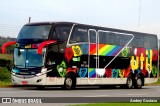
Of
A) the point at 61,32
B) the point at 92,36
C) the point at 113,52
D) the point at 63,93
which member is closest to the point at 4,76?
the point at 113,52

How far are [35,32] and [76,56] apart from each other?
2.71 metres

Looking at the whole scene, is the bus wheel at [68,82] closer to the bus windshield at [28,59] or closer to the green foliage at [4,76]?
the bus windshield at [28,59]

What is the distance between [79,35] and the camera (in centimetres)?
2755

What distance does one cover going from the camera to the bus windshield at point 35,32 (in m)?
26.1

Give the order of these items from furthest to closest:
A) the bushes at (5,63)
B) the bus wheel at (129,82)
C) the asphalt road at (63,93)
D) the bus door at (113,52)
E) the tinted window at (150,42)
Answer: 1. the bushes at (5,63)
2. the tinted window at (150,42)
3. the bus wheel at (129,82)
4. the bus door at (113,52)
5. the asphalt road at (63,93)

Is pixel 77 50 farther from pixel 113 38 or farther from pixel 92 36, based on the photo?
pixel 113 38

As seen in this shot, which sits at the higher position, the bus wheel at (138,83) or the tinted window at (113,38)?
the tinted window at (113,38)

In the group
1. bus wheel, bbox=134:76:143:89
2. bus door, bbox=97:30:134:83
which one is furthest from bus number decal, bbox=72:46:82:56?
bus wheel, bbox=134:76:143:89

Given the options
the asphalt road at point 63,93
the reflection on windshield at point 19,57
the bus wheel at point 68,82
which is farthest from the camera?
the bus wheel at point 68,82

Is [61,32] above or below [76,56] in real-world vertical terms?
above

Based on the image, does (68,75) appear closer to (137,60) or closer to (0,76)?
(137,60)

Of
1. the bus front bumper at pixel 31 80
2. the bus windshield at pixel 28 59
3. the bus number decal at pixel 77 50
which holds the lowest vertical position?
the bus front bumper at pixel 31 80

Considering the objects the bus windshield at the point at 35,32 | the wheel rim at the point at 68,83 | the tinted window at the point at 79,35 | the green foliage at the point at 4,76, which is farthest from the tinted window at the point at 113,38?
the green foliage at the point at 4,76

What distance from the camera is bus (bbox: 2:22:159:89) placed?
25828 mm
